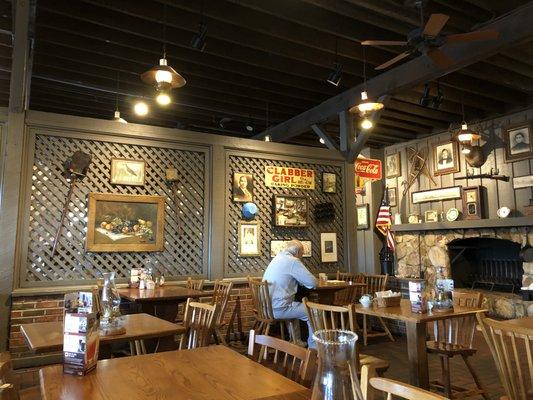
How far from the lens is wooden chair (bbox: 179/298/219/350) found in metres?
2.79

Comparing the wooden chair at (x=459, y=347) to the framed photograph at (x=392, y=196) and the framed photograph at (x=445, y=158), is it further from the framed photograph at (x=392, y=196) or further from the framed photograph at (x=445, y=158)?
the framed photograph at (x=392, y=196)

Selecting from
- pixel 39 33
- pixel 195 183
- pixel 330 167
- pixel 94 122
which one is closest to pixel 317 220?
pixel 330 167

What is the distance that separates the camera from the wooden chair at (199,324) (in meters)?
2.79

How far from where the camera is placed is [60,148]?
480 centimetres

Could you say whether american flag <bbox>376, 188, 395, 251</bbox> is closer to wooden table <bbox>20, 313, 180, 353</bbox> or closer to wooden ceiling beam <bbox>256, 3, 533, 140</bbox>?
wooden ceiling beam <bbox>256, 3, 533, 140</bbox>

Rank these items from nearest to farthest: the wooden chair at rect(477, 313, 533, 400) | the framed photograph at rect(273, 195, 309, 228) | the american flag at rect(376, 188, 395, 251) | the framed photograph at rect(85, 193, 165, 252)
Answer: the wooden chair at rect(477, 313, 533, 400) < the framed photograph at rect(85, 193, 165, 252) < the framed photograph at rect(273, 195, 309, 228) < the american flag at rect(376, 188, 395, 251)

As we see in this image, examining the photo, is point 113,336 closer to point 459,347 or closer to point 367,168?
point 459,347

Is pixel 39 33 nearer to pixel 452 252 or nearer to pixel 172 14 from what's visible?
pixel 172 14

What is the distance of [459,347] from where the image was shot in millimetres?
3213

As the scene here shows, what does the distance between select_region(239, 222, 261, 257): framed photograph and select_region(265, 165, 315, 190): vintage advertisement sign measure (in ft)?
2.21

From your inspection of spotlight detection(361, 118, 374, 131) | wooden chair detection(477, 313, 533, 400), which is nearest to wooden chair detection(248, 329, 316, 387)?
wooden chair detection(477, 313, 533, 400)

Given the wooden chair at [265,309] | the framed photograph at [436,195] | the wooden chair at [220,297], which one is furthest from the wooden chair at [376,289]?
the framed photograph at [436,195]

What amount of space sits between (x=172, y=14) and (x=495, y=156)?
238 inches

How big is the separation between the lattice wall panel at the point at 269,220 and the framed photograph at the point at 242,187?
7 centimetres
